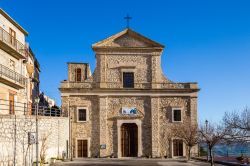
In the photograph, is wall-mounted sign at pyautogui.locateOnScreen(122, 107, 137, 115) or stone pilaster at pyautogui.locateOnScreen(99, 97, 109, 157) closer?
stone pilaster at pyautogui.locateOnScreen(99, 97, 109, 157)

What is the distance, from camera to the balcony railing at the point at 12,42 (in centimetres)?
2867

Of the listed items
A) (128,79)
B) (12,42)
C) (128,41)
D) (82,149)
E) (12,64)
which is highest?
(128,41)

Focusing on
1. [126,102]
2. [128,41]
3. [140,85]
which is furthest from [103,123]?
[128,41]

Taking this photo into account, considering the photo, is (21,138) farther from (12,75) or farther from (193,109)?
(193,109)

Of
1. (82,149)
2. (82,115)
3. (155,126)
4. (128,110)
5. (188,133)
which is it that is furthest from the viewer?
(128,110)

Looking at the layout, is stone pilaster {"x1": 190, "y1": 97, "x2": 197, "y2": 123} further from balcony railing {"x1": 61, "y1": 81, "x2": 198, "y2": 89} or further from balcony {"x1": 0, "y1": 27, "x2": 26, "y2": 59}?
balcony {"x1": 0, "y1": 27, "x2": 26, "y2": 59}

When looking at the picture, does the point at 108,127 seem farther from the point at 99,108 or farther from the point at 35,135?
the point at 35,135

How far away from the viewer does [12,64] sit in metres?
31.7

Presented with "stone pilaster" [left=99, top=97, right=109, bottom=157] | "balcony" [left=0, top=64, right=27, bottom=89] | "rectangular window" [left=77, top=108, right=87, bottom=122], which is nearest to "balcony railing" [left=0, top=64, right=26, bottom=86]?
"balcony" [left=0, top=64, right=27, bottom=89]

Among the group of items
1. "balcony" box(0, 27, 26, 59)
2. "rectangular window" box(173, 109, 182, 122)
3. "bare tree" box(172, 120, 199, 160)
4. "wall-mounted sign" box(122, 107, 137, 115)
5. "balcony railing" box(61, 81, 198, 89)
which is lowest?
"bare tree" box(172, 120, 199, 160)

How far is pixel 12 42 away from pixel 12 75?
9.08 feet

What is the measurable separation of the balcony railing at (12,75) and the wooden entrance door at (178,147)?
52.8 feet

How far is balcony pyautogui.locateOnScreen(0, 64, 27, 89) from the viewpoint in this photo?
28.2 meters

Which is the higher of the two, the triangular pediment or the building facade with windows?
the triangular pediment
